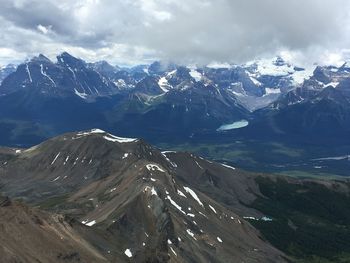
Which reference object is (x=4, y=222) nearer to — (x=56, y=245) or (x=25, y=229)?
(x=25, y=229)

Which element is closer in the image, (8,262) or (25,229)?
(8,262)

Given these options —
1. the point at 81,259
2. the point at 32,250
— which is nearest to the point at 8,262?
the point at 32,250

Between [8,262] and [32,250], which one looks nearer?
[8,262]

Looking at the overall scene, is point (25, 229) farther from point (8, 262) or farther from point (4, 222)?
point (8, 262)

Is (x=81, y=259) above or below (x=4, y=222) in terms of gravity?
below

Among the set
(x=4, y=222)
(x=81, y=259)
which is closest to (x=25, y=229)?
(x=4, y=222)

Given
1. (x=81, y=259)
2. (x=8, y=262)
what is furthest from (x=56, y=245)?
(x=8, y=262)

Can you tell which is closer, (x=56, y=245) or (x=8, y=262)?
(x=8, y=262)

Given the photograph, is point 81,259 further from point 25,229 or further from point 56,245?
point 25,229
